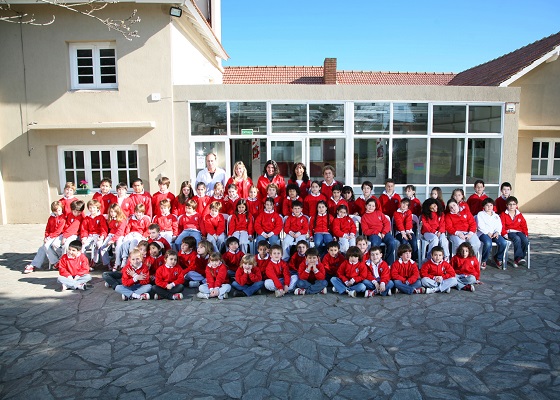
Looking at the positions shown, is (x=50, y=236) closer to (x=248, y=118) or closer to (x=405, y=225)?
(x=248, y=118)

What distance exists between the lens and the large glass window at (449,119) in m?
11.7

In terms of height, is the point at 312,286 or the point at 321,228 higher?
the point at 321,228

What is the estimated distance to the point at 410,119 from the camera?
1162 cm

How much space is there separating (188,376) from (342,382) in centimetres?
139

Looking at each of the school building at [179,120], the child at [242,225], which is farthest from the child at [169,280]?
the school building at [179,120]

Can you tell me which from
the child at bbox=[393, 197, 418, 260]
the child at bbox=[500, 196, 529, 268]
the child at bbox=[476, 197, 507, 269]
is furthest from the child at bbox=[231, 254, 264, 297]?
the child at bbox=[500, 196, 529, 268]

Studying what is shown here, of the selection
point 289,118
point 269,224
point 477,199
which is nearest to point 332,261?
point 269,224

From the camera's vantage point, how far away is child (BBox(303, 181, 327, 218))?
7.47 meters

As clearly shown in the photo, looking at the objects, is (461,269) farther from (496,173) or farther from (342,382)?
(496,173)

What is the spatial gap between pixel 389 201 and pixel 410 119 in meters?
4.71

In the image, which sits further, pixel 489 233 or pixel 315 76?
pixel 315 76

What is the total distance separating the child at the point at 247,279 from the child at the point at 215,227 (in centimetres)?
123

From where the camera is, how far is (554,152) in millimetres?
13930

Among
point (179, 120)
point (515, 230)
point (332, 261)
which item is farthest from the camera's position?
point (179, 120)
